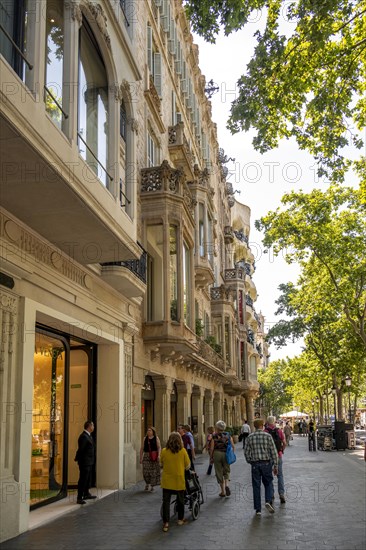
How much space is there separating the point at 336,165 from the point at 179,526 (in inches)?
325

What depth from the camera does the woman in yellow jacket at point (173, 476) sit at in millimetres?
9273

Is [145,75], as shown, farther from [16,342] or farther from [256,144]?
[16,342]

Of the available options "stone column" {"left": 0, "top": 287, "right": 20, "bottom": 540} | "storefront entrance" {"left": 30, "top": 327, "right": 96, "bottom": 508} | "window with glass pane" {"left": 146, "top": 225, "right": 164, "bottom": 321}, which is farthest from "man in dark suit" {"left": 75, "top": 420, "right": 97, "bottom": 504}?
"window with glass pane" {"left": 146, "top": 225, "right": 164, "bottom": 321}

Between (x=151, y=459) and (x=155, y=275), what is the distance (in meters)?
6.86

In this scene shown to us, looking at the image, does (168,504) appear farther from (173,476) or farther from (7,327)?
(7,327)

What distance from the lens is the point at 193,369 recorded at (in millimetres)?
24625

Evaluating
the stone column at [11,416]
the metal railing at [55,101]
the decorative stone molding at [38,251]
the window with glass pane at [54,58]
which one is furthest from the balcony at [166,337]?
the window with glass pane at [54,58]

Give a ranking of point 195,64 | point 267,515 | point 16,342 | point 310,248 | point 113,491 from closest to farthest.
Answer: point 16,342
point 267,515
point 113,491
point 310,248
point 195,64


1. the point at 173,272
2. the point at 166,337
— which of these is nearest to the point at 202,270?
the point at 173,272

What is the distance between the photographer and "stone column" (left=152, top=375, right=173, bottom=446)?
19031 mm

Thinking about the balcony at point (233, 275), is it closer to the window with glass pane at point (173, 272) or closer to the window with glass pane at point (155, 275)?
the window with glass pane at point (155, 275)

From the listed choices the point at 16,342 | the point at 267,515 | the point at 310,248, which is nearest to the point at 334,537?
the point at 267,515

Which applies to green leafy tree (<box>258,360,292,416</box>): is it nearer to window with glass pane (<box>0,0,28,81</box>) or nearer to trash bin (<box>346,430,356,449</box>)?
trash bin (<box>346,430,356,449</box>)

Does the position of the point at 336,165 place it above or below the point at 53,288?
above
